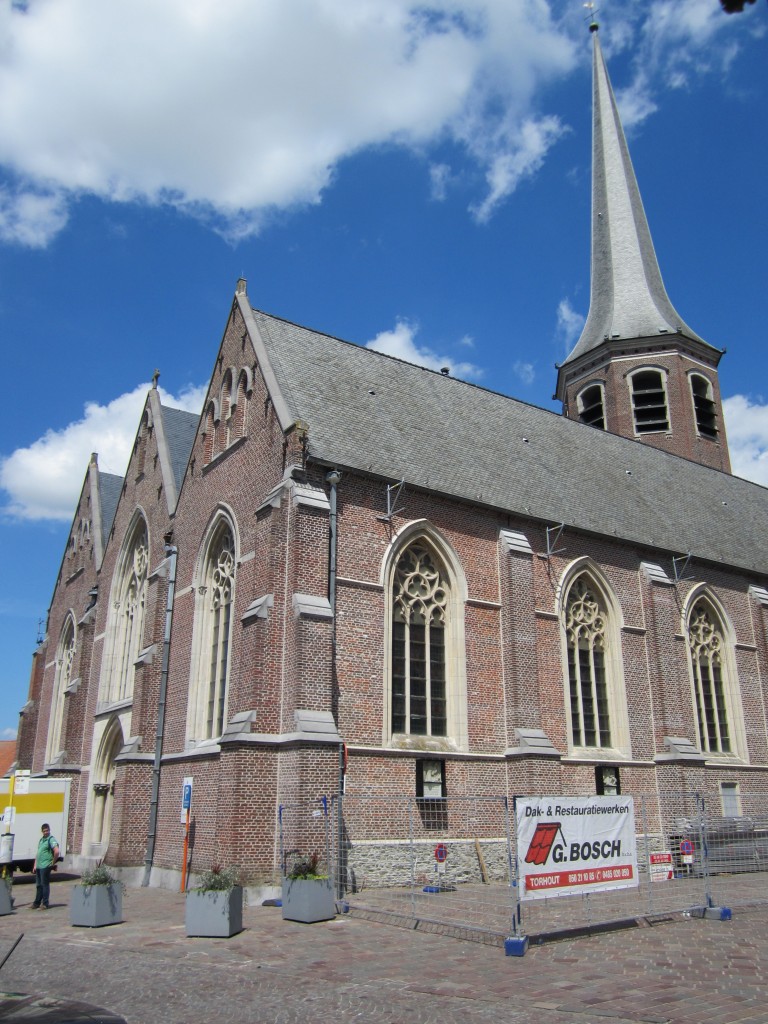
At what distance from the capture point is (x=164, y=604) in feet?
75.8

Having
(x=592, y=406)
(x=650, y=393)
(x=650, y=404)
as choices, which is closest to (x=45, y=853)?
(x=592, y=406)

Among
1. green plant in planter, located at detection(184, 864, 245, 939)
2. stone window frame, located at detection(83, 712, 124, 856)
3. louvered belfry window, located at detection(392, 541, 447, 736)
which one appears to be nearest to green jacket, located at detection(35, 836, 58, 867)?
green plant in planter, located at detection(184, 864, 245, 939)

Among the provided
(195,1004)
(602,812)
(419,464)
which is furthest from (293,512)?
(195,1004)

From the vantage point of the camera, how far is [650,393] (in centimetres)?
3672

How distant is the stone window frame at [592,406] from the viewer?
37469mm

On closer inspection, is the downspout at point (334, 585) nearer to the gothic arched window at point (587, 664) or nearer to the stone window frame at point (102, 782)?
the gothic arched window at point (587, 664)

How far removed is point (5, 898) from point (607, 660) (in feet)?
50.5

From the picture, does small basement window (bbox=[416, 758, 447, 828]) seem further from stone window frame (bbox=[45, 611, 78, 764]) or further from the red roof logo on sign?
stone window frame (bbox=[45, 611, 78, 764])

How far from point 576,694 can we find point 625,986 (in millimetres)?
13610

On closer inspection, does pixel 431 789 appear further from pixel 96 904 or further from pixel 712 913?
pixel 96 904

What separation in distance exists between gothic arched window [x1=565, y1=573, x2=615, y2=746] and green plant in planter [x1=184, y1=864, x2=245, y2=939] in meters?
11.3

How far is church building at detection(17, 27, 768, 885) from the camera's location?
17594 mm

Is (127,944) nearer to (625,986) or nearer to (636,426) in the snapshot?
(625,986)

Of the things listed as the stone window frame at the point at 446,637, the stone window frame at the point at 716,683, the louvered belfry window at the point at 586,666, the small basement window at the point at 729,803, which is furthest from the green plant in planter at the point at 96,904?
the small basement window at the point at 729,803
